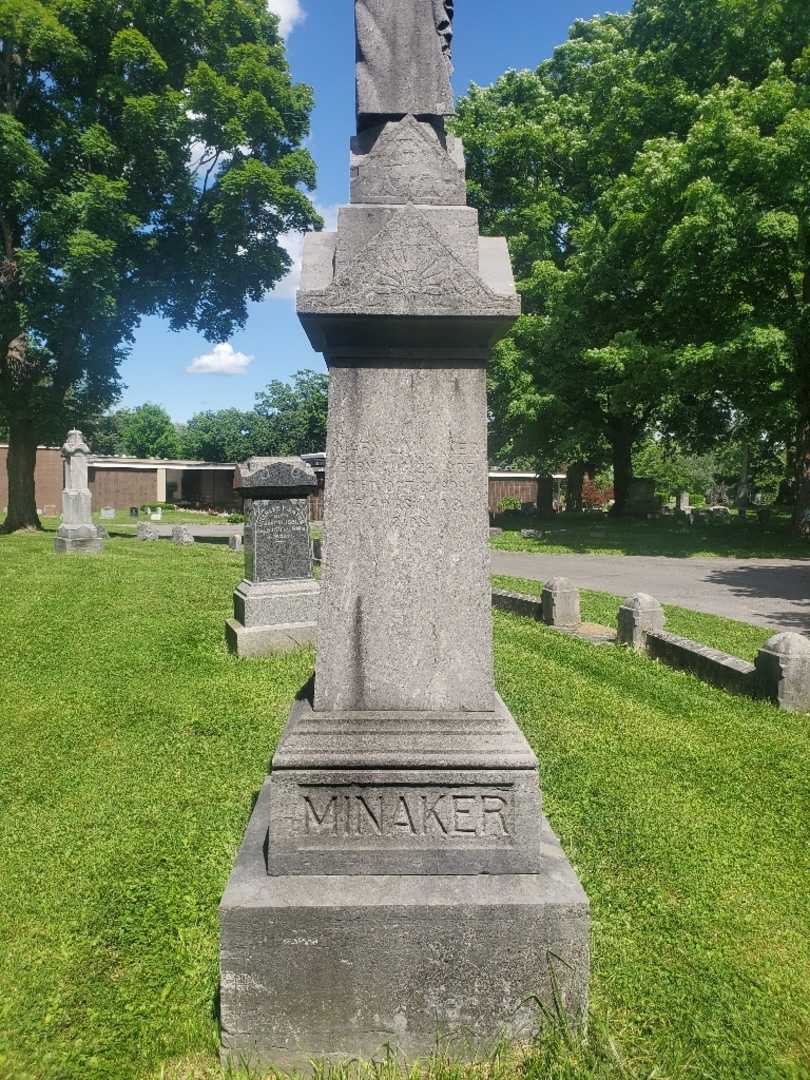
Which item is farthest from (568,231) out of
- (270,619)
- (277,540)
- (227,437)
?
(227,437)

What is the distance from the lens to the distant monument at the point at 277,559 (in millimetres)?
8500

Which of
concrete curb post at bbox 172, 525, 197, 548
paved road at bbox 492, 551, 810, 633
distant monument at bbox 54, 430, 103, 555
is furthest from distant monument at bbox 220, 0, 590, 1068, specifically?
concrete curb post at bbox 172, 525, 197, 548

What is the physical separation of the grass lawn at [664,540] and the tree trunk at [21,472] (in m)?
15.5

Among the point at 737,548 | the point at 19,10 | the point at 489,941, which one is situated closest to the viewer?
the point at 489,941

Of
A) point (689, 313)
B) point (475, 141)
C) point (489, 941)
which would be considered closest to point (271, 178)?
point (475, 141)

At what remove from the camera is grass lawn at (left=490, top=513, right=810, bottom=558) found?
19.5m

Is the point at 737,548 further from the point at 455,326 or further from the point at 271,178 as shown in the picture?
the point at 455,326

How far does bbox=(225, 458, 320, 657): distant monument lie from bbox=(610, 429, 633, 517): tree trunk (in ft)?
69.5

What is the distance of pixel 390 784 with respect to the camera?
2.64 m

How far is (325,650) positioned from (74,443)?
19340 mm

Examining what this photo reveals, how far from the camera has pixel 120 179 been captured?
20.0m

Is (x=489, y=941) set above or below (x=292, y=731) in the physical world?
below

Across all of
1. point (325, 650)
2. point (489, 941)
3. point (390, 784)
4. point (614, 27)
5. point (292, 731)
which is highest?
point (614, 27)

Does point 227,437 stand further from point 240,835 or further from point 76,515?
point 240,835
